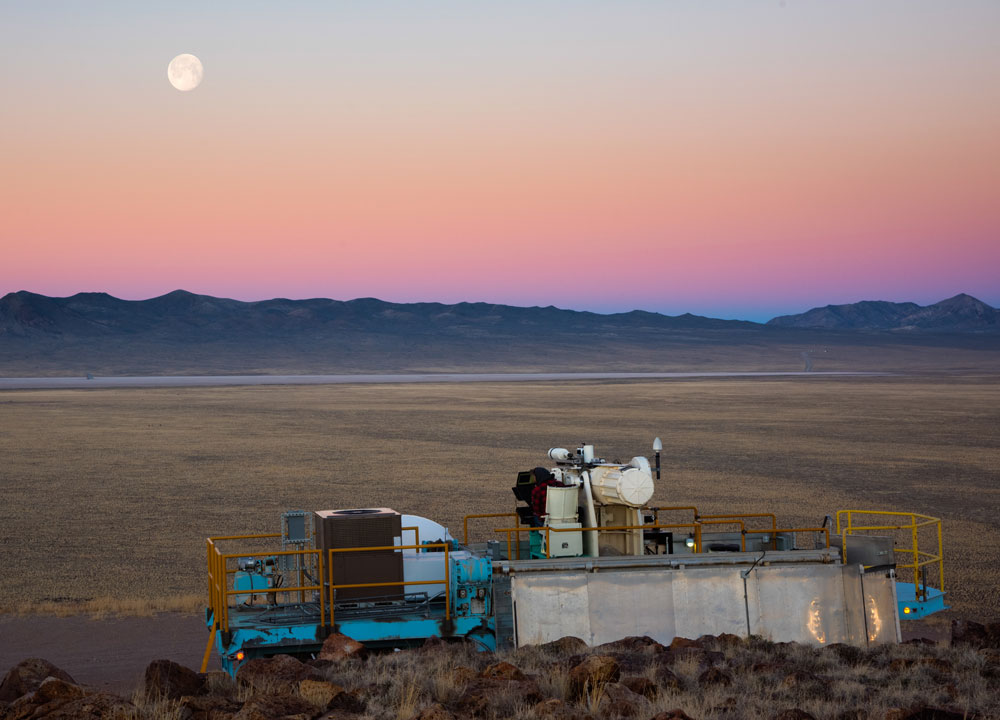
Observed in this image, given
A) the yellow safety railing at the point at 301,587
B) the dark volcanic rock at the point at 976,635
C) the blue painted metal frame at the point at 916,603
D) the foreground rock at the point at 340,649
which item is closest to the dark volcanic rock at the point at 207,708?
the foreground rock at the point at 340,649

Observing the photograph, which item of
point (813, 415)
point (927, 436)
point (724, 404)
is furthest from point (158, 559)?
point (724, 404)

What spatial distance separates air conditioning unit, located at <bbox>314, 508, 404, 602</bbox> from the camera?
40.7 ft

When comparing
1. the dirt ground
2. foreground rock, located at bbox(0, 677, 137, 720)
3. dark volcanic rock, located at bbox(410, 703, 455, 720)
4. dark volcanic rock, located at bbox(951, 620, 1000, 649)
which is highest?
foreground rock, located at bbox(0, 677, 137, 720)

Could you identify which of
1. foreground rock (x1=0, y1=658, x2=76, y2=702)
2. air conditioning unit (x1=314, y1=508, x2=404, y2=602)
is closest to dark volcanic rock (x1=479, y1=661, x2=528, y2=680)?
air conditioning unit (x1=314, y1=508, x2=404, y2=602)

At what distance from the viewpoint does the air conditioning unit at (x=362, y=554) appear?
12391 millimetres

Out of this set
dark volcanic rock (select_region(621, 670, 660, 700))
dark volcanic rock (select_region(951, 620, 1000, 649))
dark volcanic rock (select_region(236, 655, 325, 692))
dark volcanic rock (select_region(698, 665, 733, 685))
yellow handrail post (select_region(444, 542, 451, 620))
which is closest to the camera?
dark volcanic rock (select_region(621, 670, 660, 700))

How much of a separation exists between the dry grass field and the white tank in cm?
682

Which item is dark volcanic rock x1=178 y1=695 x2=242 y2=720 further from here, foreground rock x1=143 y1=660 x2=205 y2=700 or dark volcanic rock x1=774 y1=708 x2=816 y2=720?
dark volcanic rock x1=774 y1=708 x2=816 y2=720

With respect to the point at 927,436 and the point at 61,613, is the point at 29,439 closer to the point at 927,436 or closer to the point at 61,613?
the point at 61,613

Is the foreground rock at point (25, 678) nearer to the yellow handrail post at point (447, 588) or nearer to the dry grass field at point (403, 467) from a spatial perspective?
the yellow handrail post at point (447, 588)

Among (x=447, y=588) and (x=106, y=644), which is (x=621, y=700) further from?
(x=106, y=644)

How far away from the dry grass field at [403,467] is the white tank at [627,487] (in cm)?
682

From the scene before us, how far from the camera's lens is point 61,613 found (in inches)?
651

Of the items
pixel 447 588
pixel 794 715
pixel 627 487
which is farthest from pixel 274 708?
pixel 627 487
